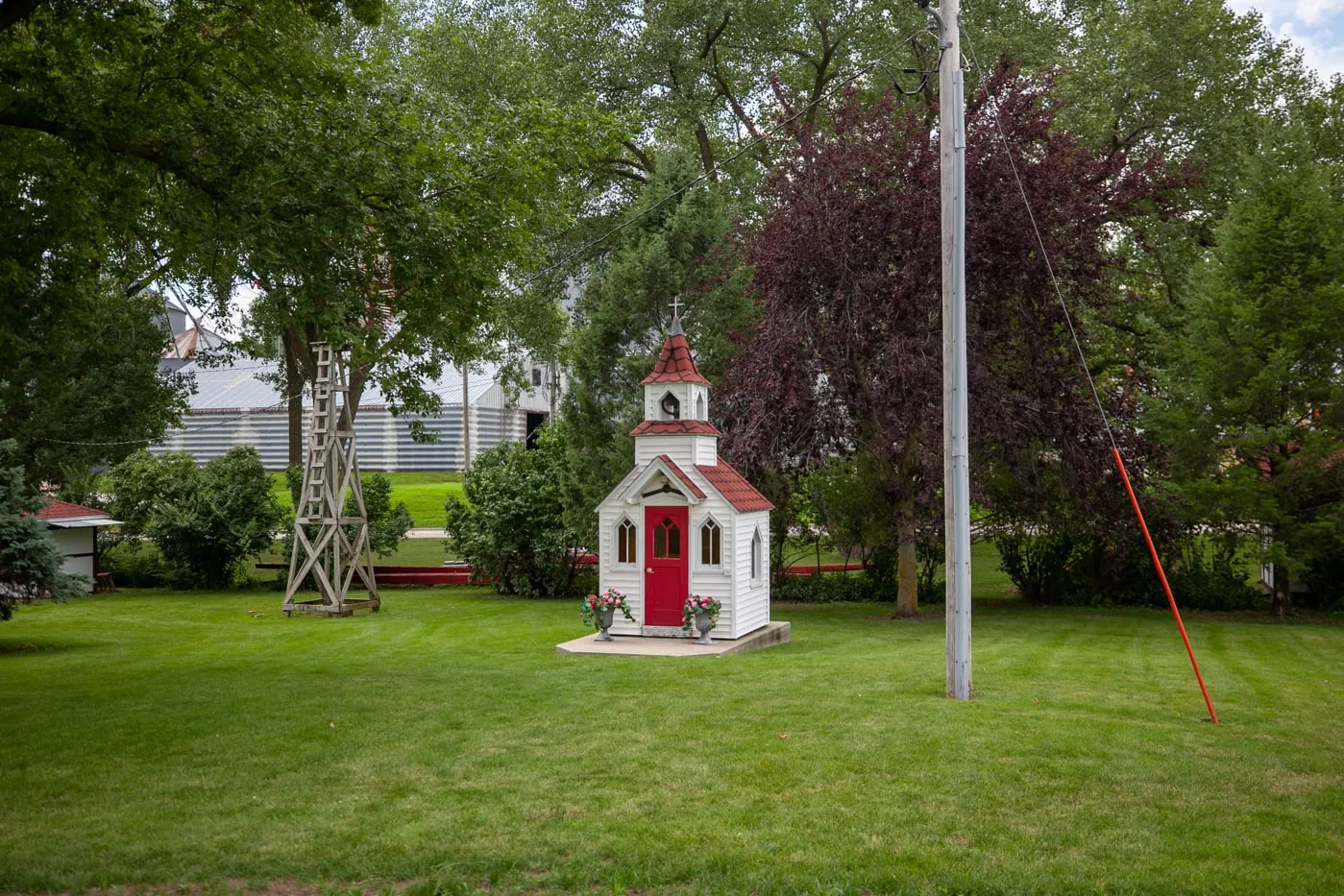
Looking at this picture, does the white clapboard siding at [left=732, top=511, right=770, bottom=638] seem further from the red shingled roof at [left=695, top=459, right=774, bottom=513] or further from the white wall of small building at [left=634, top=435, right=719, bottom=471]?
the white wall of small building at [left=634, top=435, right=719, bottom=471]

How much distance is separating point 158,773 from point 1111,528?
57.9 feet

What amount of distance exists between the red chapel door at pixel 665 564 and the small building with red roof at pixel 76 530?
15689 mm

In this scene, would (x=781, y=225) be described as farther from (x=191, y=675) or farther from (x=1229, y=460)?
(x=191, y=675)

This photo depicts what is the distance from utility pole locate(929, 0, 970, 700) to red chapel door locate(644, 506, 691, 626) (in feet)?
18.7

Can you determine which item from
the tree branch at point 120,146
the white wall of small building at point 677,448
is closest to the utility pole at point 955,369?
the white wall of small building at point 677,448

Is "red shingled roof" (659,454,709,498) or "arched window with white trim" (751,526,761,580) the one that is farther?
"arched window with white trim" (751,526,761,580)

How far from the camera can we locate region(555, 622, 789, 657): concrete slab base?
15492mm

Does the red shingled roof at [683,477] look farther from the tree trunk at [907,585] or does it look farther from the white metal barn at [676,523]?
the tree trunk at [907,585]

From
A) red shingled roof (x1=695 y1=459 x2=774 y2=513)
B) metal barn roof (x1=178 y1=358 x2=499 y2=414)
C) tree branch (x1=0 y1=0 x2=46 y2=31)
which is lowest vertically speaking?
red shingled roof (x1=695 y1=459 x2=774 y2=513)

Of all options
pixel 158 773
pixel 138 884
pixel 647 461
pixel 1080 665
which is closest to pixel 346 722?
pixel 158 773

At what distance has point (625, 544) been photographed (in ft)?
56.3

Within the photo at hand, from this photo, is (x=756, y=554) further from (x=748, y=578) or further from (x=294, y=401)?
(x=294, y=401)

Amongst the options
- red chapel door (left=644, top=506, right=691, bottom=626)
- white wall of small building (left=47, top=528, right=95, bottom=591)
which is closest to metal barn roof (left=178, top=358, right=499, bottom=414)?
white wall of small building (left=47, top=528, right=95, bottom=591)

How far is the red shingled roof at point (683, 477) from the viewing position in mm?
16453
